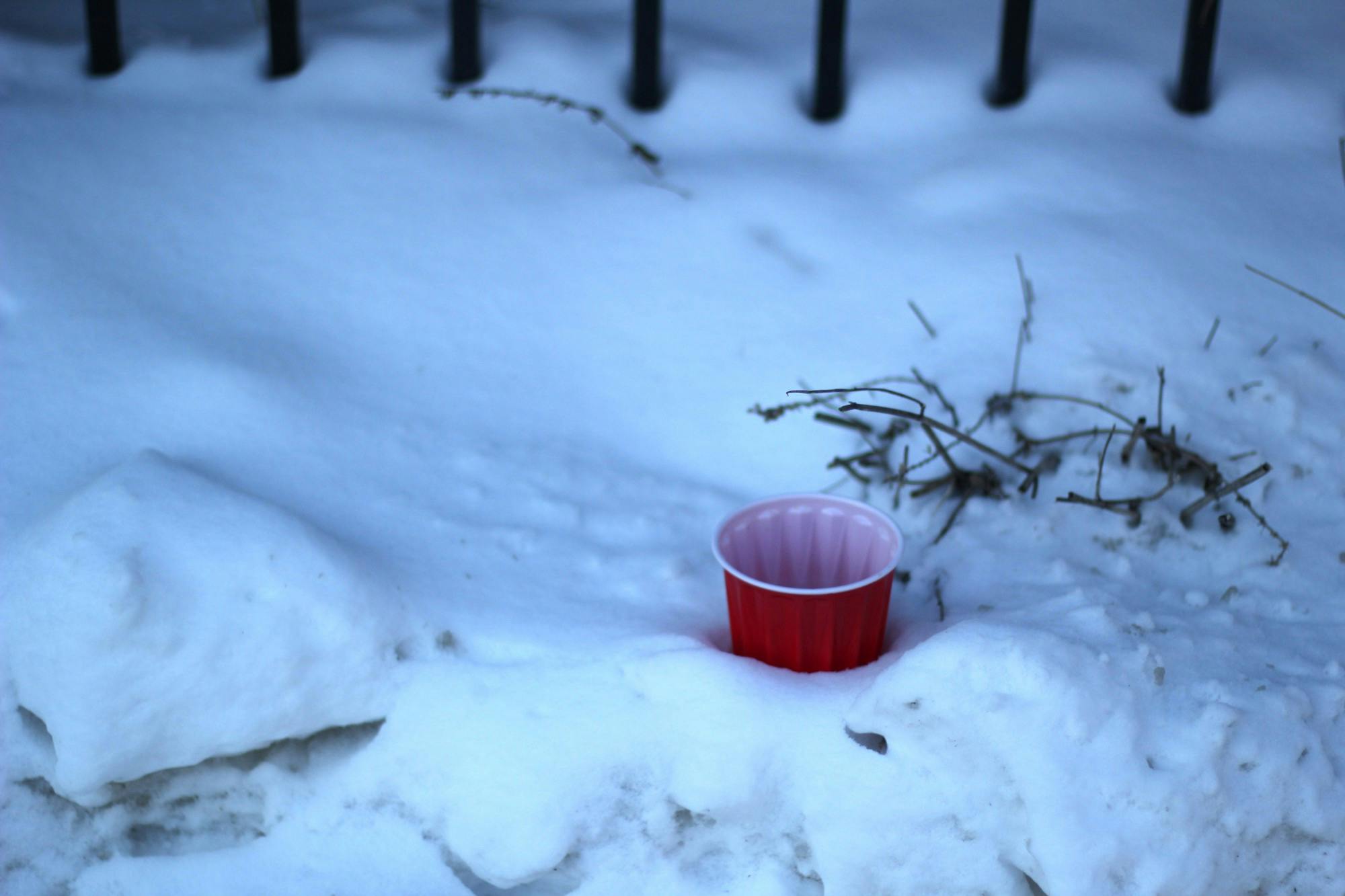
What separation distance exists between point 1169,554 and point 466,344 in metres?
1.27

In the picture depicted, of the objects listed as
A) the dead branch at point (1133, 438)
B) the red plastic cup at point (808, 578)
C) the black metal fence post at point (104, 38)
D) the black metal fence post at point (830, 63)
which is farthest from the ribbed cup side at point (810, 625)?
the black metal fence post at point (104, 38)

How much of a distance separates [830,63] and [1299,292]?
3.50 feet

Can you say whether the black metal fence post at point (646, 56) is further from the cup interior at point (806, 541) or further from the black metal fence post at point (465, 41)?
the cup interior at point (806, 541)

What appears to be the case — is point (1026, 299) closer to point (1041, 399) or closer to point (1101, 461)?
point (1041, 399)

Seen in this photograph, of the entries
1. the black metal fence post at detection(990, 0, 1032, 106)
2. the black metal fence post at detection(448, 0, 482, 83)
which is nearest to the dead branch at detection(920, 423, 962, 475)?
the black metal fence post at detection(990, 0, 1032, 106)

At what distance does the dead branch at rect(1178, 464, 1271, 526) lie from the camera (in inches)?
73.2

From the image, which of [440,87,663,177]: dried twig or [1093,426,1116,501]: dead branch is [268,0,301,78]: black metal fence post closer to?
[440,87,663,177]: dried twig

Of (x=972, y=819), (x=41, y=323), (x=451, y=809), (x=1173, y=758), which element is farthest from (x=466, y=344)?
(x=1173, y=758)

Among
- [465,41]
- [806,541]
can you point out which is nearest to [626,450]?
[806,541]

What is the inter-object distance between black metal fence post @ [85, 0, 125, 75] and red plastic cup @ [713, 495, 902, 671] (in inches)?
73.4

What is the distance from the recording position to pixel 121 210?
240 cm

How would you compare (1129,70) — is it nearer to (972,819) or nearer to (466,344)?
(466,344)

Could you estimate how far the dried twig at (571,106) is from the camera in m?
2.62

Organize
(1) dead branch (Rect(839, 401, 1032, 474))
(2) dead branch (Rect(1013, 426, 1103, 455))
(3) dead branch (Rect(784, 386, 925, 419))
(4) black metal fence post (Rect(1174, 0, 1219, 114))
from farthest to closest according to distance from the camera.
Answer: (4) black metal fence post (Rect(1174, 0, 1219, 114))
(2) dead branch (Rect(1013, 426, 1103, 455))
(1) dead branch (Rect(839, 401, 1032, 474))
(3) dead branch (Rect(784, 386, 925, 419))
